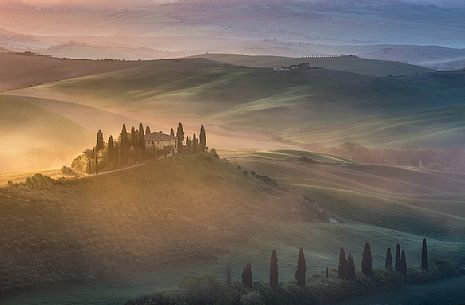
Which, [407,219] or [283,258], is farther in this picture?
[407,219]

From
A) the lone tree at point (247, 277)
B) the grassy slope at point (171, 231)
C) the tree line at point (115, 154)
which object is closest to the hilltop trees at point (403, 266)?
the grassy slope at point (171, 231)

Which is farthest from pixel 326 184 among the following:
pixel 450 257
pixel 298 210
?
pixel 450 257

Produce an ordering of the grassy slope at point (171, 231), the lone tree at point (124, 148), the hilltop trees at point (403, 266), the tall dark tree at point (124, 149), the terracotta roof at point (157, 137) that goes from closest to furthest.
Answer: the grassy slope at point (171, 231) < the hilltop trees at point (403, 266) < the tall dark tree at point (124, 149) < the lone tree at point (124, 148) < the terracotta roof at point (157, 137)

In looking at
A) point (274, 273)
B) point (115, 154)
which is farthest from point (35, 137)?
point (274, 273)

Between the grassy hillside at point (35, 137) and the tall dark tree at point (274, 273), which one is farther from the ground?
the grassy hillside at point (35, 137)

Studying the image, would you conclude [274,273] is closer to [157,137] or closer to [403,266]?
[403,266]

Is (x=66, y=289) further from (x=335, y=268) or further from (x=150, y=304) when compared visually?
(x=335, y=268)

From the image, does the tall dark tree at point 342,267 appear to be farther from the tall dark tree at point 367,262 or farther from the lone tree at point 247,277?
the lone tree at point 247,277
